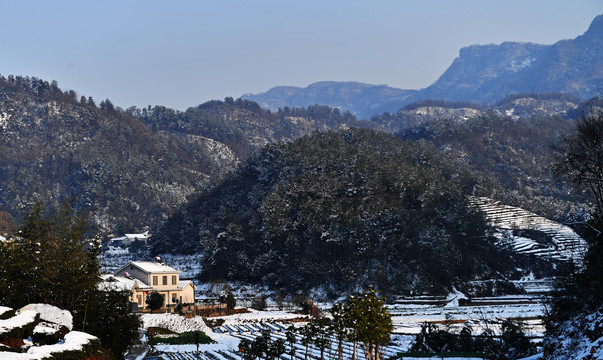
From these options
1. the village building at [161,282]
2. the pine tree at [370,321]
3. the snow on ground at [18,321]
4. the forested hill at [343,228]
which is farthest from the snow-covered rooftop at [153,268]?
the snow on ground at [18,321]

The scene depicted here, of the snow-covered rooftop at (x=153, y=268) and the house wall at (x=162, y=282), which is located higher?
the snow-covered rooftop at (x=153, y=268)

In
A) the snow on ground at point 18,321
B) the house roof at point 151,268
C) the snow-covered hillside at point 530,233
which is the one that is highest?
the snow on ground at point 18,321

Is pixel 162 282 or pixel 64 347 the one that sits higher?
pixel 64 347

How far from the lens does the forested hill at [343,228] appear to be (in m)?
94.3

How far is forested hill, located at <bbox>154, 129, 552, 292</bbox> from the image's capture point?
309 feet

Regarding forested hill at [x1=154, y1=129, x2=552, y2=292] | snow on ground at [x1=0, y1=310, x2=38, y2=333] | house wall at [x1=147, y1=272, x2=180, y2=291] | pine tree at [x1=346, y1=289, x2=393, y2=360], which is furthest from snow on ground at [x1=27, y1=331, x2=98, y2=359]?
forested hill at [x1=154, y1=129, x2=552, y2=292]

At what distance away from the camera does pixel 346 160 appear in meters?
125

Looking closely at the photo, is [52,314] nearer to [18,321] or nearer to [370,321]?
[18,321]

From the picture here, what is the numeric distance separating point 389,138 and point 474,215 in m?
57.4

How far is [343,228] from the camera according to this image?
334 feet

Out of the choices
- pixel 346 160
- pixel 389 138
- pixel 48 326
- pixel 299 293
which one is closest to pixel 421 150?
pixel 389 138

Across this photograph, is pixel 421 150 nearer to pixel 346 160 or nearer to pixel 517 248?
pixel 346 160

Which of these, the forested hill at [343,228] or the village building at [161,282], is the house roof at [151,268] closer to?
the village building at [161,282]

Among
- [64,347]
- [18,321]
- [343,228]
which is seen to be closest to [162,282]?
[343,228]
